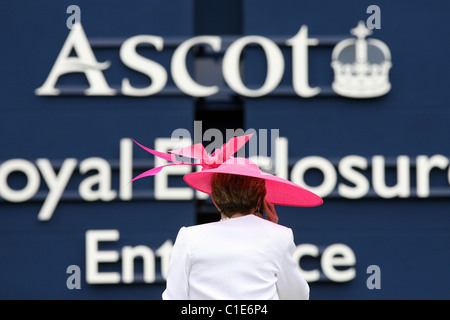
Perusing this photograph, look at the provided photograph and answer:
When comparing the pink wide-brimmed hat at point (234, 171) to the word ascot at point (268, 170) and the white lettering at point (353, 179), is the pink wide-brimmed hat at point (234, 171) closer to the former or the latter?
→ the word ascot at point (268, 170)

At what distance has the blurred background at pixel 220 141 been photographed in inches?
202

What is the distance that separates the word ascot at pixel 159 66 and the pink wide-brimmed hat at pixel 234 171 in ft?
9.72

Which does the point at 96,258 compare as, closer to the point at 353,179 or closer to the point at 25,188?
the point at 25,188

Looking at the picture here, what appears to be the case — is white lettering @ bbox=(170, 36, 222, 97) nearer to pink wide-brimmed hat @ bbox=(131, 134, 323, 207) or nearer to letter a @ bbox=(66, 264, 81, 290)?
letter a @ bbox=(66, 264, 81, 290)

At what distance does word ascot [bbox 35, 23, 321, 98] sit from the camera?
519 centimetres

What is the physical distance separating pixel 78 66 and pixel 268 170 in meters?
1.97

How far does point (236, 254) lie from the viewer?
1.82 meters

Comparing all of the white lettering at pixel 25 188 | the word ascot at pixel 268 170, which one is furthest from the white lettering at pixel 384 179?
the white lettering at pixel 25 188

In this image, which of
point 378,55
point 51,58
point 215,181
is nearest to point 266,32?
point 378,55

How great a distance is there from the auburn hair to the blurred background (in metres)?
3.21

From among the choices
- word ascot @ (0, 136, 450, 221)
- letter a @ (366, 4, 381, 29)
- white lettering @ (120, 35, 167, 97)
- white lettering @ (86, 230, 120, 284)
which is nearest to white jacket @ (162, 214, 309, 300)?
word ascot @ (0, 136, 450, 221)

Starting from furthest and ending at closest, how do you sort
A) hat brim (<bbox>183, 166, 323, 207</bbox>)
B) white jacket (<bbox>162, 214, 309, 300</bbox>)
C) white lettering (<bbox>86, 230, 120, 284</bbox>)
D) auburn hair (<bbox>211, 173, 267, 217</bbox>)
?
white lettering (<bbox>86, 230, 120, 284</bbox>) → hat brim (<bbox>183, 166, 323, 207</bbox>) → auburn hair (<bbox>211, 173, 267, 217</bbox>) → white jacket (<bbox>162, 214, 309, 300</bbox>)
